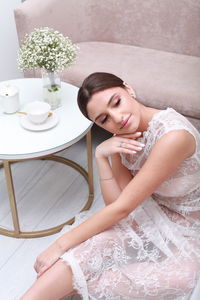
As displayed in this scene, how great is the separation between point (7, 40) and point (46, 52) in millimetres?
975

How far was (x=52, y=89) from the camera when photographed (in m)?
1.97

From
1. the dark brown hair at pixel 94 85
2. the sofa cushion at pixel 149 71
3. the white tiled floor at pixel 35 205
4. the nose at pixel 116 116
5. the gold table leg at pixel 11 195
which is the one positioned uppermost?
the dark brown hair at pixel 94 85

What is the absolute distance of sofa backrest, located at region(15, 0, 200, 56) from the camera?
2.50 m

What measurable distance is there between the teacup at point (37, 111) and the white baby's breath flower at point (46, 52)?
0.55 feet

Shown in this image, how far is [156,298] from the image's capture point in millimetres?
1309

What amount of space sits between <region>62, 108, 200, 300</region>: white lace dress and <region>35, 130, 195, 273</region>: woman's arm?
0.10 ft

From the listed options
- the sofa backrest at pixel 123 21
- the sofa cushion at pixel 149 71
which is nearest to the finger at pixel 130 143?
the sofa cushion at pixel 149 71

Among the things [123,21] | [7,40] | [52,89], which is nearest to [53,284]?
[52,89]

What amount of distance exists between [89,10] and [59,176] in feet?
3.89

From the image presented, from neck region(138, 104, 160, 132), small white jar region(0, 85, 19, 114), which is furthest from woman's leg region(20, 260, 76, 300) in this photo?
small white jar region(0, 85, 19, 114)

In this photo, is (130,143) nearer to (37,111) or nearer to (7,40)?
(37,111)

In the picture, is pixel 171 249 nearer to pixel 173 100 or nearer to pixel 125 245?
pixel 125 245

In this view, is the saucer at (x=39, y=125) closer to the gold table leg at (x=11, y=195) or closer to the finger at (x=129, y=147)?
the gold table leg at (x=11, y=195)

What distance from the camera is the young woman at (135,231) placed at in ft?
4.23
